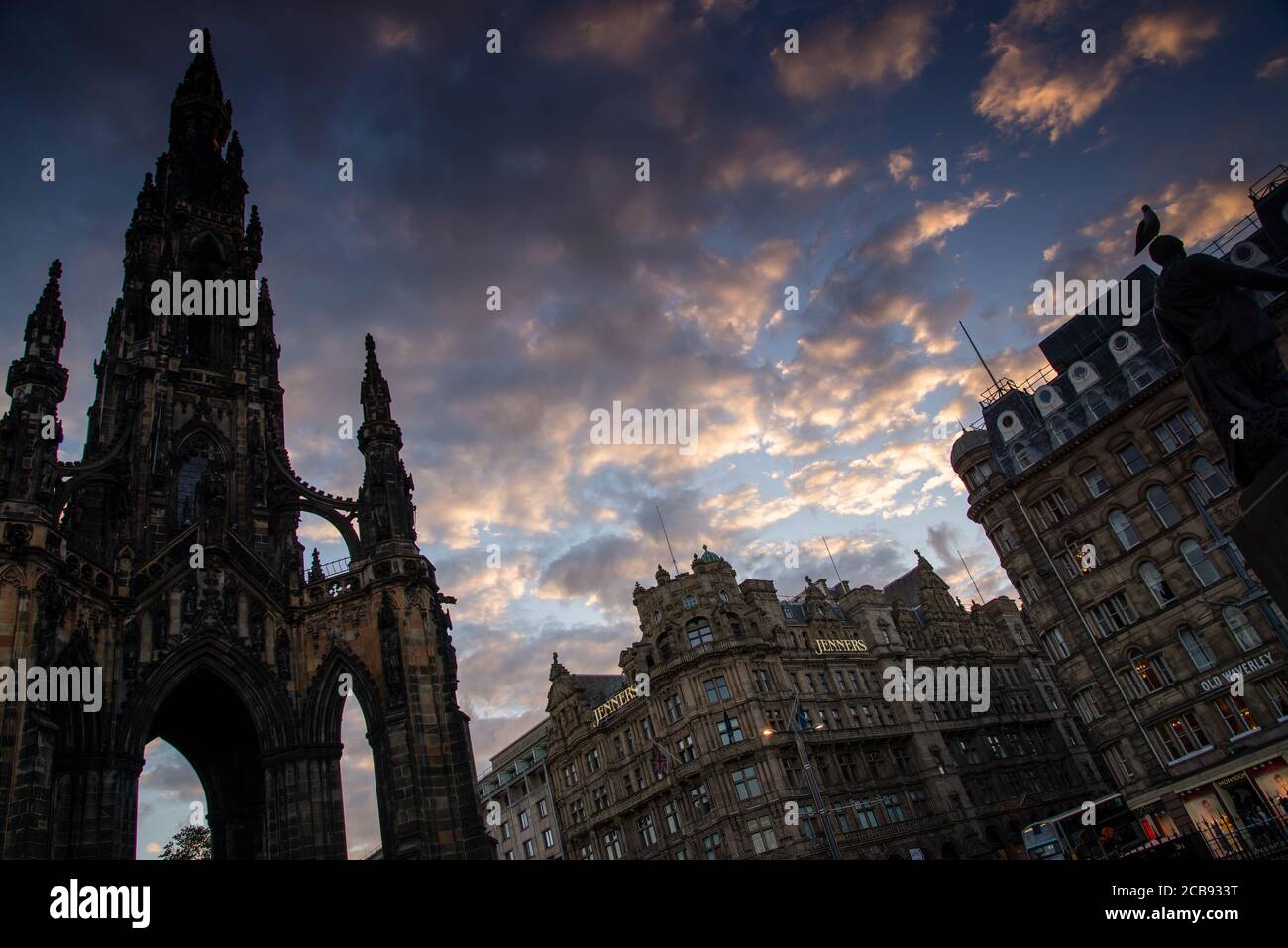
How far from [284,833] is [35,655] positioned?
8123mm

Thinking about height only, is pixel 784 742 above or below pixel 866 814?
above

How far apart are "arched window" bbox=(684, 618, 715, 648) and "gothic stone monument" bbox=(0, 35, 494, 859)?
28.0m

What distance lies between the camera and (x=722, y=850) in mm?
45156

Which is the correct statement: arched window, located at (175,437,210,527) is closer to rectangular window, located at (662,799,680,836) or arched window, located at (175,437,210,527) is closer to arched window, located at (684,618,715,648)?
arched window, located at (684,618,715,648)

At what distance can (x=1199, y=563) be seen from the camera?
118 feet

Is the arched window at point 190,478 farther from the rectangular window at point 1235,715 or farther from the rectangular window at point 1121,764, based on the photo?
the rectangular window at point 1121,764

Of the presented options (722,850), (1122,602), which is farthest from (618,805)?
(1122,602)

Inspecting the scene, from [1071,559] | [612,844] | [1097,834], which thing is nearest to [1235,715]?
[1071,559]

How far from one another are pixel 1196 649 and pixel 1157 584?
3.23 meters

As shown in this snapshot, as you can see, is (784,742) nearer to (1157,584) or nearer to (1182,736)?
(1182,736)

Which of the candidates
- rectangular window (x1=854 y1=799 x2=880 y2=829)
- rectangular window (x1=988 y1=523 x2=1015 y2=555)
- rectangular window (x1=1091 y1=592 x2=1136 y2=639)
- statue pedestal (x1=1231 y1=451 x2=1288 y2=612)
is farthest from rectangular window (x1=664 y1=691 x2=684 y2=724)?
statue pedestal (x1=1231 y1=451 x2=1288 y2=612)

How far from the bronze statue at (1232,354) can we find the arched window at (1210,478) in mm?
30457
